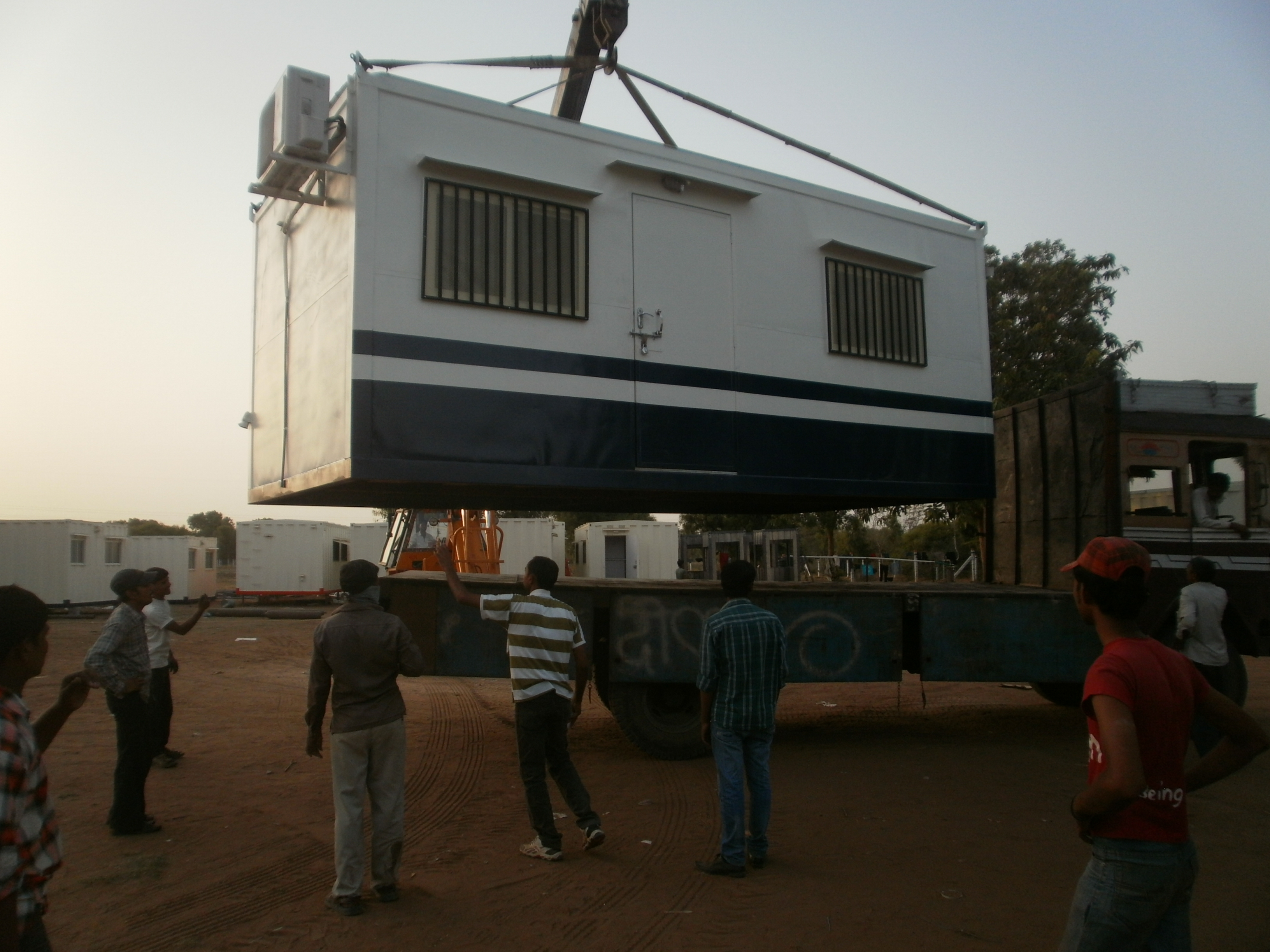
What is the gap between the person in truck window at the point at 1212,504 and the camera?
813 cm

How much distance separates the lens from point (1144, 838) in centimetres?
237

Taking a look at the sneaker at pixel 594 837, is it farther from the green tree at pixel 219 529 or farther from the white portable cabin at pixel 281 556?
the green tree at pixel 219 529

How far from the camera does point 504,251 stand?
627 centimetres

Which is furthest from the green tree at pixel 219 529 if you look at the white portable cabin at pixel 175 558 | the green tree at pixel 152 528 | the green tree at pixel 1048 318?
the green tree at pixel 1048 318

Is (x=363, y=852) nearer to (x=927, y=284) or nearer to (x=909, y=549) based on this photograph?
(x=927, y=284)

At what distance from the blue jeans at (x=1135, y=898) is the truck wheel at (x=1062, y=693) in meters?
7.94

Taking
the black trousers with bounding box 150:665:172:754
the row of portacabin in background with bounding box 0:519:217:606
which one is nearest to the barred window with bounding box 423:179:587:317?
the black trousers with bounding box 150:665:172:754

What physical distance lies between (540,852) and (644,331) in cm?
359

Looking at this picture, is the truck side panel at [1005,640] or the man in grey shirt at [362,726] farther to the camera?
the truck side panel at [1005,640]

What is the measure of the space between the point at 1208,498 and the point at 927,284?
3201 mm

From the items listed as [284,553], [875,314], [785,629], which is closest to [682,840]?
[785,629]

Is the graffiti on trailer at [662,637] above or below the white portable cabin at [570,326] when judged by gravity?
below

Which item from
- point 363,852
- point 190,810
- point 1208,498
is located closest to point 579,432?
point 363,852

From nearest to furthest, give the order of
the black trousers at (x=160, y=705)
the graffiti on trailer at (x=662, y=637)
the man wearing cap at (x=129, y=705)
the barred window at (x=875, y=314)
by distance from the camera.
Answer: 1. the man wearing cap at (x=129, y=705)
2. the black trousers at (x=160, y=705)
3. the graffiti on trailer at (x=662, y=637)
4. the barred window at (x=875, y=314)
